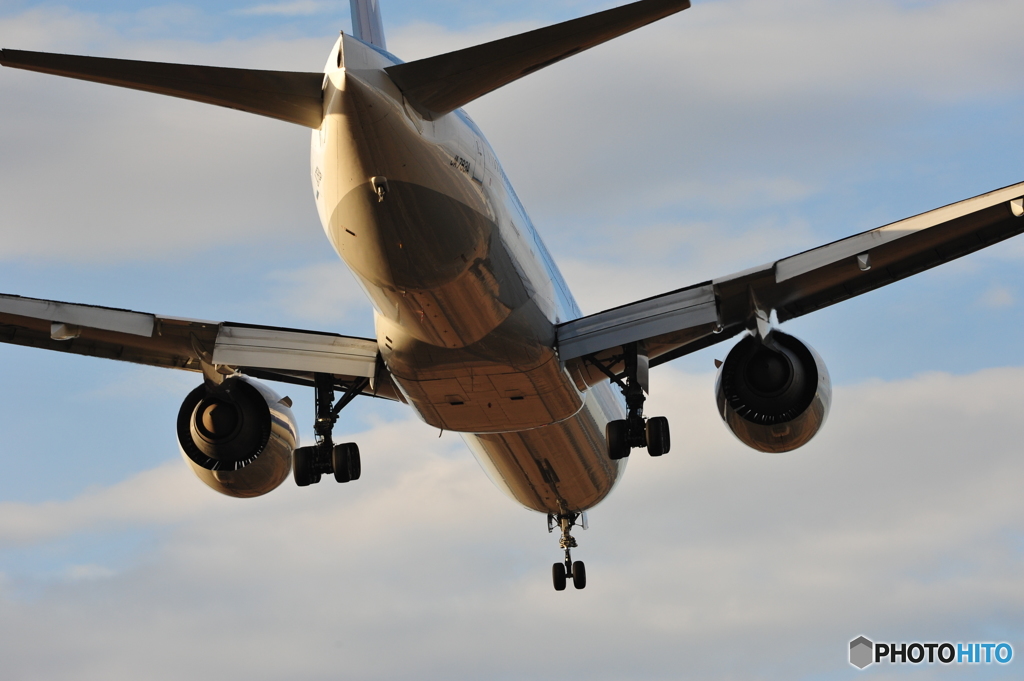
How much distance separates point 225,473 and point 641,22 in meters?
12.2

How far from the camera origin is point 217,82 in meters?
15.9

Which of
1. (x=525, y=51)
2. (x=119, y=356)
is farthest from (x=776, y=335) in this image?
(x=119, y=356)

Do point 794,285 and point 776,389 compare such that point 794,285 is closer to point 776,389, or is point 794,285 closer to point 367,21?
point 776,389

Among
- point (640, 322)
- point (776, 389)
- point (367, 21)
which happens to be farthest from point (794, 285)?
point (367, 21)

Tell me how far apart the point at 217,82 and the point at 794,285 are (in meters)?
9.72

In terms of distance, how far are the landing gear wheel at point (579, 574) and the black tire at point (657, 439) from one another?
914 centimetres

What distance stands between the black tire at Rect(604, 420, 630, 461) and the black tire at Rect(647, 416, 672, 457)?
Result: 341mm

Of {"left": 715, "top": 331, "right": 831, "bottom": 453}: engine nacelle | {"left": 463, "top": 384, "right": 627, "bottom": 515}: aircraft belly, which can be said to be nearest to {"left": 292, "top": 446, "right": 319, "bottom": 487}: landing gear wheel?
{"left": 463, "top": 384, "right": 627, "bottom": 515}: aircraft belly

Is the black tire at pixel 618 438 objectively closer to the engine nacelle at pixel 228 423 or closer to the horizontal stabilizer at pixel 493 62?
the engine nacelle at pixel 228 423

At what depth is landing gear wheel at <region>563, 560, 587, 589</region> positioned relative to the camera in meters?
30.8

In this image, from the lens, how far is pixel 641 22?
49.5 ft

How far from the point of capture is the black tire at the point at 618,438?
869 inches

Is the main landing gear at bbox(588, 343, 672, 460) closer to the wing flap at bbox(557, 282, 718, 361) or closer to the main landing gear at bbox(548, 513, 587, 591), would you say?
the wing flap at bbox(557, 282, 718, 361)

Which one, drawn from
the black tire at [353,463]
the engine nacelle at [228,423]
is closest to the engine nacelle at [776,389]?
the black tire at [353,463]
